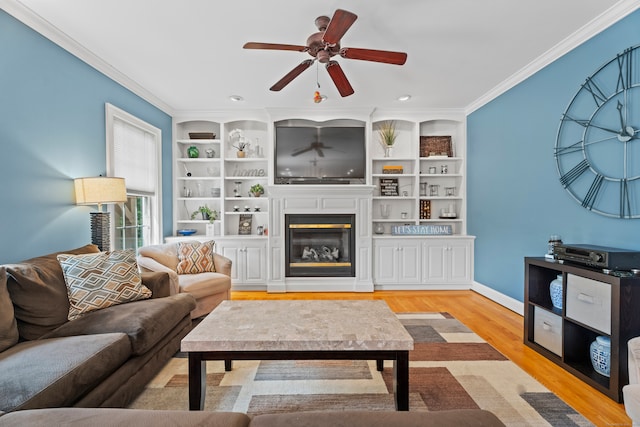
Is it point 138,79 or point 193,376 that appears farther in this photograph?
point 138,79

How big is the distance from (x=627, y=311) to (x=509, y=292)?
1881 millimetres

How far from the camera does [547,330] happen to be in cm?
255

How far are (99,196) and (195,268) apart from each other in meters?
1.30

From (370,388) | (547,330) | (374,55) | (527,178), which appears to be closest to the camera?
(370,388)

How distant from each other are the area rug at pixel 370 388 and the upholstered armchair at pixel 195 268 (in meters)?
0.78

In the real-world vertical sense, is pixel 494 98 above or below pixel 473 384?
above

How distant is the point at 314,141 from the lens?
4.76 m

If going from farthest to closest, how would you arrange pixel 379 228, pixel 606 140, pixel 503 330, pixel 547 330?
1. pixel 379 228
2. pixel 503 330
3. pixel 547 330
4. pixel 606 140

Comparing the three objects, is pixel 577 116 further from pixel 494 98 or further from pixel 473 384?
pixel 473 384

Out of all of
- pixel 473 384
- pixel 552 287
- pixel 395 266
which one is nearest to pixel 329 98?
pixel 395 266

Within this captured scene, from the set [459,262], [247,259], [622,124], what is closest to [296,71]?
[622,124]

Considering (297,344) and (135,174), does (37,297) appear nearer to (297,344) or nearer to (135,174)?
(297,344)

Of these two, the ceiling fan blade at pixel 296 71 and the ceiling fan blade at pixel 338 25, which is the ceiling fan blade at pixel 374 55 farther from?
the ceiling fan blade at pixel 296 71

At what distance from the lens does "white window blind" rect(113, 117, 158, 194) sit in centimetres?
351
